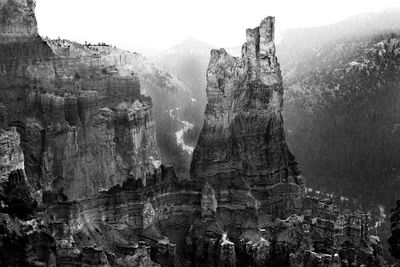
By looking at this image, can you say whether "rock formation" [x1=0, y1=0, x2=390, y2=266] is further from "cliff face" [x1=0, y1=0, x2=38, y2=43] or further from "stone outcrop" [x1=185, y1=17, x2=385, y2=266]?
"cliff face" [x1=0, y1=0, x2=38, y2=43]

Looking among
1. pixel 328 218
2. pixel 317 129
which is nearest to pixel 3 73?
pixel 328 218

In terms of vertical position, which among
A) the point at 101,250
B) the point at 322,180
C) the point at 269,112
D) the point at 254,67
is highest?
the point at 254,67

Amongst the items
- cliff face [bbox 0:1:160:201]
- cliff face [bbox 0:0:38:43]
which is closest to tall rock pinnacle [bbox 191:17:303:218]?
cliff face [bbox 0:1:160:201]

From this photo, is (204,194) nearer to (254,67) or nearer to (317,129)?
(254,67)

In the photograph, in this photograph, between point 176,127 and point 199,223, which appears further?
point 176,127

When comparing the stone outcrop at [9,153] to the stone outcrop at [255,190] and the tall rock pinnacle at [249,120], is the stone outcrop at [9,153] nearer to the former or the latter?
the stone outcrop at [255,190]

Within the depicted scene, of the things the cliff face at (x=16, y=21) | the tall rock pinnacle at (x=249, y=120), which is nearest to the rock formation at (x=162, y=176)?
the tall rock pinnacle at (x=249, y=120)
